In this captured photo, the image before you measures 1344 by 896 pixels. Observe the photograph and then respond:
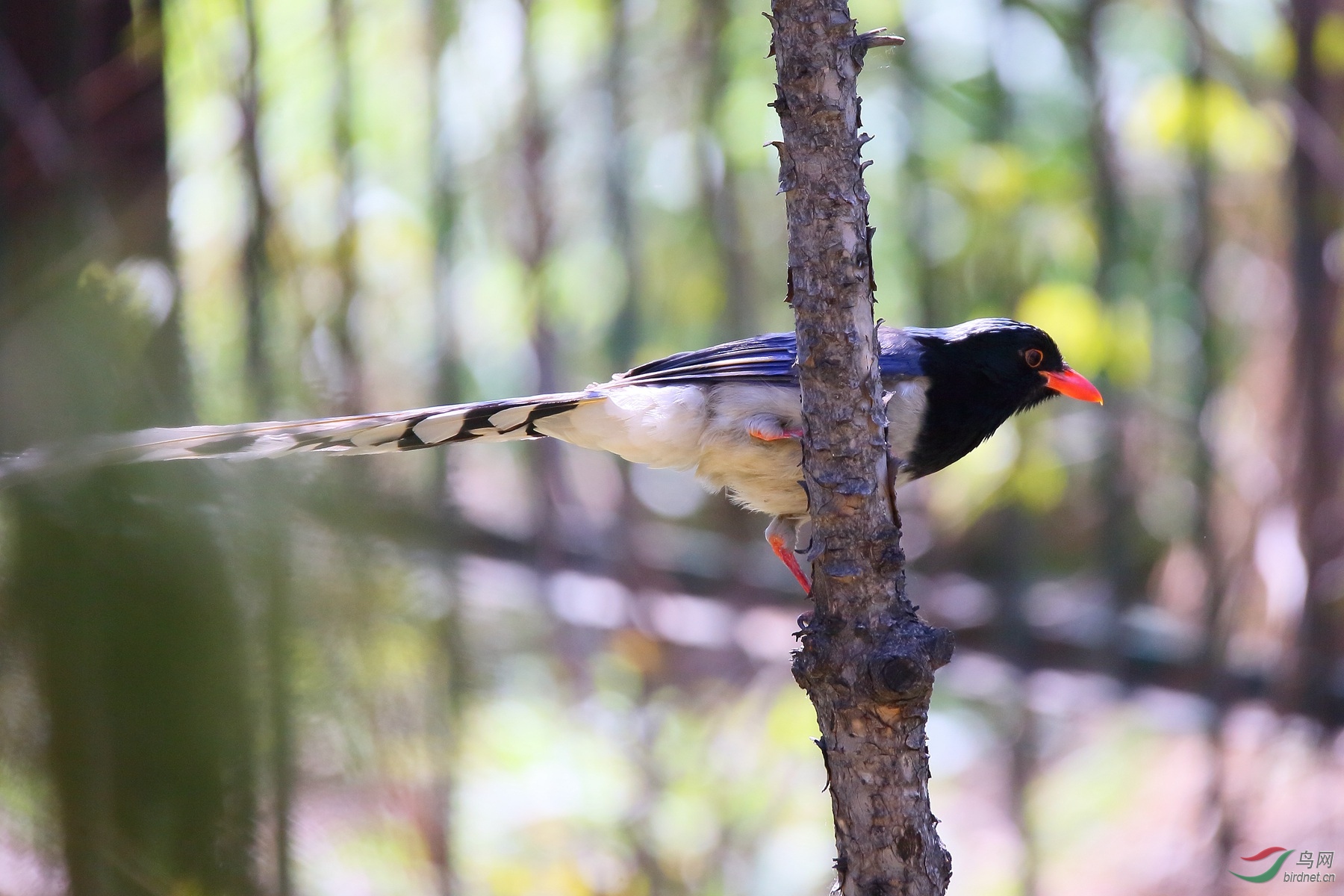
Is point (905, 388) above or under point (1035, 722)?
above

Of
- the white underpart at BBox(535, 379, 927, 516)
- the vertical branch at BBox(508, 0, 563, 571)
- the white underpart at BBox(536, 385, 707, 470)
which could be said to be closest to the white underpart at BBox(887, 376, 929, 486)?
the white underpart at BBox(535, 379, 927, 516)

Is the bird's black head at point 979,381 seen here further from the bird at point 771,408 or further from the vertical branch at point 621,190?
the vertical branch at point 621,190

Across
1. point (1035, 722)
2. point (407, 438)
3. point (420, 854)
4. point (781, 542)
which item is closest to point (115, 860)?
point (420, 854)

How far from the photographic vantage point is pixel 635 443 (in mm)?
3629

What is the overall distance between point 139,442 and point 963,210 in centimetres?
478

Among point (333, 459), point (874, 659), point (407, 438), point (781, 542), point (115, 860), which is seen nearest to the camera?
point (115, 860)

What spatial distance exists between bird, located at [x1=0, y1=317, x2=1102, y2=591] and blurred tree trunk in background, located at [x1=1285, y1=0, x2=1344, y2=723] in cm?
209

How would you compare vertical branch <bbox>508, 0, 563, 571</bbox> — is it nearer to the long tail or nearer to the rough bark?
the long tail

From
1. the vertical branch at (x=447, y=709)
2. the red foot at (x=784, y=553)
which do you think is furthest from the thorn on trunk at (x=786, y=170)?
the red foot at (x=784, y=553)

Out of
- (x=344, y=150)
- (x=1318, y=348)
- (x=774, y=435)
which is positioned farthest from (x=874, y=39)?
(x=1318, y=348)

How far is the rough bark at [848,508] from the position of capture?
6.72ft

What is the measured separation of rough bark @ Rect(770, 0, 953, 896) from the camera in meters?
2.05

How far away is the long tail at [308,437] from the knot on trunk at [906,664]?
1.09 metres

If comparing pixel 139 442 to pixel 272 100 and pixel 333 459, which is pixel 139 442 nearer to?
pixel 333 459
